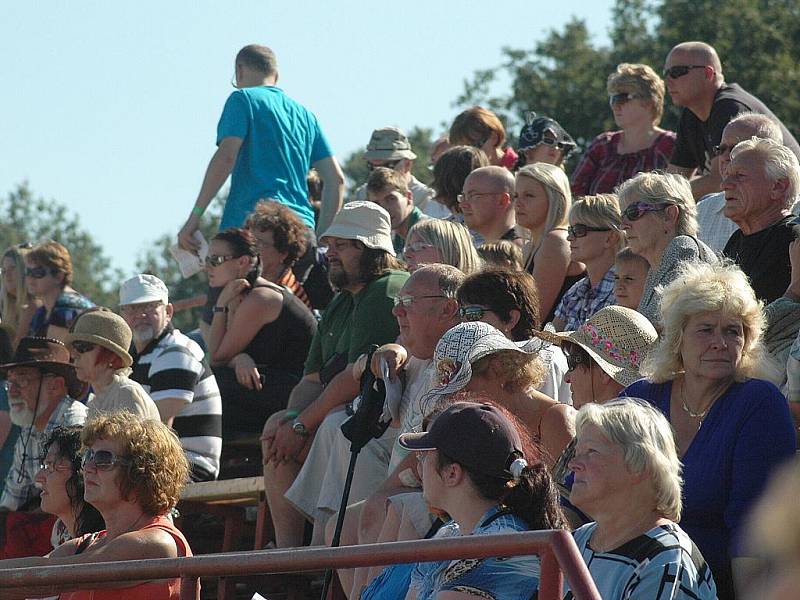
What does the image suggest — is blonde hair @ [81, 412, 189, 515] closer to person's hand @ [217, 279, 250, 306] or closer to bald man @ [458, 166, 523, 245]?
person's hand @ [217, 279, 250, 306]

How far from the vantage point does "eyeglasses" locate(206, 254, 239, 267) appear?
9258 millimetres

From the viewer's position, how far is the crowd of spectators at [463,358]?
420 centimetres

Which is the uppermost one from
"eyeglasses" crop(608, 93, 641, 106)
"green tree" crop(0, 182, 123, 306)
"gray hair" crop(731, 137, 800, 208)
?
"gray hair" crop(731, 137, 800, 208)

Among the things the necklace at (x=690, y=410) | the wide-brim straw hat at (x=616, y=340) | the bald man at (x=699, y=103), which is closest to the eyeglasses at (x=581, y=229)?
the wide-brim straw hat at (x=616, y=340)

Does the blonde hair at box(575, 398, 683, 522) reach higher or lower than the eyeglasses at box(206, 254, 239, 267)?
higher

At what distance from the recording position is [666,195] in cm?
665

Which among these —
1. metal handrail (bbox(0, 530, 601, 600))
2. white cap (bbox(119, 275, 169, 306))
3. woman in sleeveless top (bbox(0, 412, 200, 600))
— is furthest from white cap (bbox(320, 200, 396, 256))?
metal handrail (bbox(0, 530, 601, 600))

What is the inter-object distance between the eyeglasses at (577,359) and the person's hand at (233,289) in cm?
390

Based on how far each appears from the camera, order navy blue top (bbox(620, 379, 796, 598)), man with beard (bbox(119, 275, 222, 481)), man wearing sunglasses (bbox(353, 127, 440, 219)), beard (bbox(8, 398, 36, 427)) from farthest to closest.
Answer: man wearing sunglasses (bbox(353, 127, 440, 219))
beard (bbox(8, 398, 36, 427))
man with beard (bbox(119, 275, 222, 481))
navy blue top (bbox(620, 379, 796, 598))

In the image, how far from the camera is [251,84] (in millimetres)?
10820

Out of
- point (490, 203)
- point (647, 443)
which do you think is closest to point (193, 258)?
point (490, 203)

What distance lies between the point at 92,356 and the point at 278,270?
6.13 ft

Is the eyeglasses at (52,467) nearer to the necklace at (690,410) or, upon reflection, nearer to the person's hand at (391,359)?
Result: the person's hand at (391,359)

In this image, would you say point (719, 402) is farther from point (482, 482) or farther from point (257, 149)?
point (257, 149)
